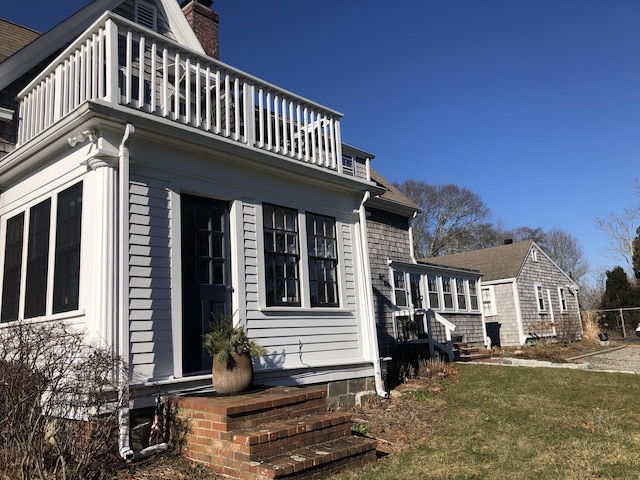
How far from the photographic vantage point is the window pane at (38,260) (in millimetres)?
6547

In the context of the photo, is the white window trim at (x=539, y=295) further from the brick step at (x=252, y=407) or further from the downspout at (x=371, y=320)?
the brick step at (x=252, y=407)

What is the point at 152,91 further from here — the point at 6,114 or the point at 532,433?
the point at 532,433

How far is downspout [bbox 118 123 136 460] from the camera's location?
16.8 ft

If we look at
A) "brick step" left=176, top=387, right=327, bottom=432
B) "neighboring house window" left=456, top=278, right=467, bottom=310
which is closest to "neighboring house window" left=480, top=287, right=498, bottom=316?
"neighboring house window" left=456, top=278, right=467, bottom=310

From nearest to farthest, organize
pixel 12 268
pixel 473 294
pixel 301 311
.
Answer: pixel 12 268 < pixel 301 311 < pixel 473 294

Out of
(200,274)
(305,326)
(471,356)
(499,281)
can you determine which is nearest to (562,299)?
(499,281)

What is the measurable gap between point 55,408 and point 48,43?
6404 millimetres

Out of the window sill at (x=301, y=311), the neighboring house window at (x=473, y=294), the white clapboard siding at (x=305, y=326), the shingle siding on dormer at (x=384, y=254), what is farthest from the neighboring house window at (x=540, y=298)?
the window sill at (x=301, y=311)

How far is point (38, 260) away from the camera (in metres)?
6.76

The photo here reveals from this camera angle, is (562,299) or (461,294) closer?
(461,294)

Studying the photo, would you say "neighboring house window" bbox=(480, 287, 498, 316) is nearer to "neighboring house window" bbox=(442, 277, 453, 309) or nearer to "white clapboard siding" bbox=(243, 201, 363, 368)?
"neighboring house window" bbox=(442, 277, 453, 309)

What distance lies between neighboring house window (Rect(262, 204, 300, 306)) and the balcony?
1.00m

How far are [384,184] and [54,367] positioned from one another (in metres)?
12.5

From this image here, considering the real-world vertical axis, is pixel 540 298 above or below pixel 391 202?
below
